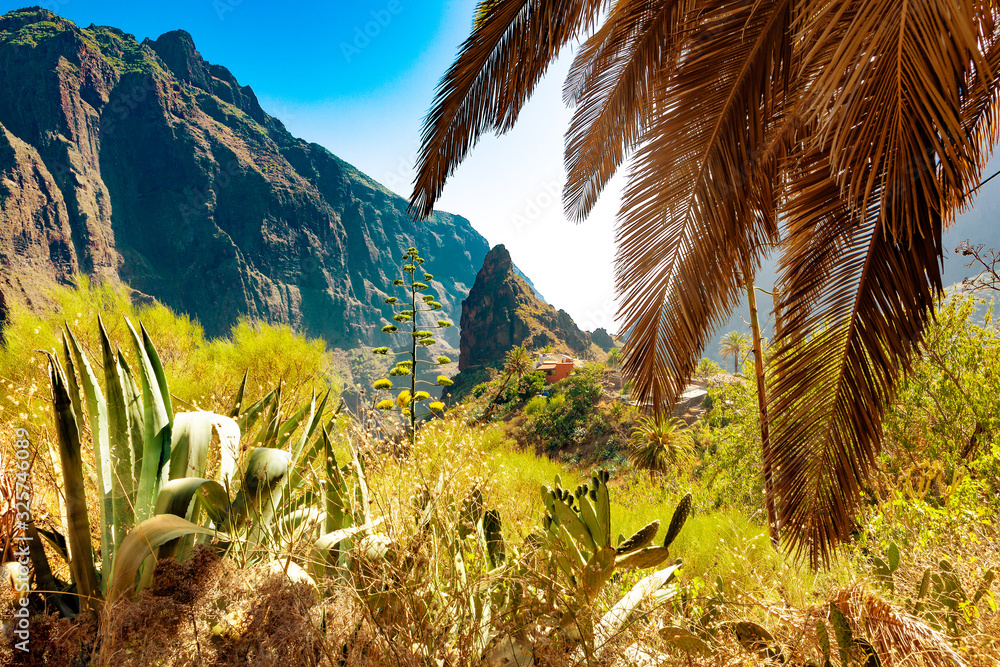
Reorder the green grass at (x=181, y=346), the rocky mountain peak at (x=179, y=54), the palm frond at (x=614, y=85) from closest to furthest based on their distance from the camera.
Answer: the palm frond at (x=614, y=85), the green grass at (x=181, y=346), the rocky mountain peak at (x=179, y=54)

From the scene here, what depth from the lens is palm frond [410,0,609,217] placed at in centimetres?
207

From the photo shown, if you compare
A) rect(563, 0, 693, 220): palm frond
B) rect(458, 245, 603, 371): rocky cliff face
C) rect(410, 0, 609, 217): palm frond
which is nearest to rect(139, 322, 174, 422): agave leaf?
rect(410, 0, 609, 217): palm frond

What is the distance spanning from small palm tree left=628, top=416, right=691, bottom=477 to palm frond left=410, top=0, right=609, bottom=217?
1391 centimetres

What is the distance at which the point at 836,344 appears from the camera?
177 cm

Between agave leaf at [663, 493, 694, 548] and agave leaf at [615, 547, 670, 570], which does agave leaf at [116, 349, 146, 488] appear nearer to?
agave leaf at [615, 547, 670, 570]

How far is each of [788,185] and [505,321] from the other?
182 feet

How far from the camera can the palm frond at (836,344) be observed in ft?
5.32

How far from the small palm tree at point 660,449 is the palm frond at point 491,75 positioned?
45.6 ft

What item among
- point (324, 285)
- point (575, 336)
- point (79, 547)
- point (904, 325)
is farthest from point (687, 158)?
point (324, 285)

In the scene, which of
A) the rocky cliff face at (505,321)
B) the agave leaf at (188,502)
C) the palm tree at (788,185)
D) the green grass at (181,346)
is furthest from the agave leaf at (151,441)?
the rocky cliff face at (505,321)

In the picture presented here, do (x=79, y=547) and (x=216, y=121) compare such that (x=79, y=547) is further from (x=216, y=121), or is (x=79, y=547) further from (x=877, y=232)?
(x=216, y=121)

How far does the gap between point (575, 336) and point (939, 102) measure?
2408 inches

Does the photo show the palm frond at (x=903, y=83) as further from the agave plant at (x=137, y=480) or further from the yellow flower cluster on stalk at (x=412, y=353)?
the yellow flower cluster on stalk at (x=412, y=353)

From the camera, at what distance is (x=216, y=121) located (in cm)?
8938
